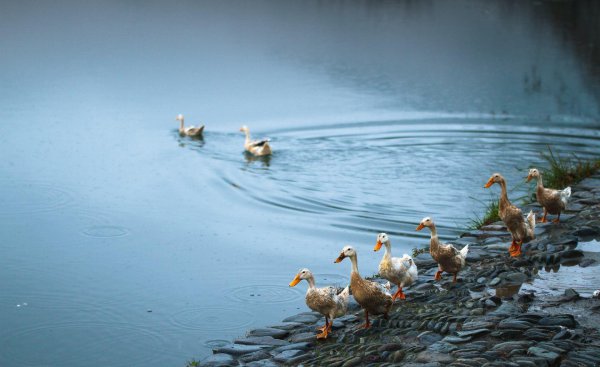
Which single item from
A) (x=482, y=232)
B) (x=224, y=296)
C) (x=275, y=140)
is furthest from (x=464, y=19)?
(x=224, y=296)

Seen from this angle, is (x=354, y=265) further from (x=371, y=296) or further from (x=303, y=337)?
(x=303, y=337)

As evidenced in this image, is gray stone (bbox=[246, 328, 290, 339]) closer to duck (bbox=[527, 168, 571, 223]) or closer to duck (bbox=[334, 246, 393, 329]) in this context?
duck (bbox=[334, 246, 393, 329])

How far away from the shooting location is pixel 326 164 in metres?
20.0

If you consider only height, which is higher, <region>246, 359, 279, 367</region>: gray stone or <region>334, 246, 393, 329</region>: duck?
<region>334, 246, 393, 329</region>: duck

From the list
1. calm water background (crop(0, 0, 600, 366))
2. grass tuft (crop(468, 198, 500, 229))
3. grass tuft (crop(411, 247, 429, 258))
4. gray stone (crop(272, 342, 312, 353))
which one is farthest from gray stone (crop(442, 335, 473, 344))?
grass tuft (crop(468, 198, 500, 229))

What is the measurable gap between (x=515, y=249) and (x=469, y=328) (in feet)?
10.1

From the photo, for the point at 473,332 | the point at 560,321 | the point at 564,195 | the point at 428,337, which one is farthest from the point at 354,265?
the point at 564,195

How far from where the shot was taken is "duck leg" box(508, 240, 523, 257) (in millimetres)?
12275

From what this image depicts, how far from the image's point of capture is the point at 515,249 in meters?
12.4

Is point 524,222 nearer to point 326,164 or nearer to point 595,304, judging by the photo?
point 595,304

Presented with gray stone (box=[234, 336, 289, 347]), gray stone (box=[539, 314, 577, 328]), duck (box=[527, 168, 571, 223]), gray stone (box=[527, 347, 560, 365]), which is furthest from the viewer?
duck (box=[527, 168, 571, 223])

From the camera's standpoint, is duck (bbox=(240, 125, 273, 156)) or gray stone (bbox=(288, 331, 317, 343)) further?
duck (bbox=(240, 125, 273, 156))

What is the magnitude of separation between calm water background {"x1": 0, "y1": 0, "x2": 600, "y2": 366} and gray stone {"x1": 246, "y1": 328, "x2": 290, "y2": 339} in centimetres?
65

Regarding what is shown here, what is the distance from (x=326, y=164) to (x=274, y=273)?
636 centimetres
